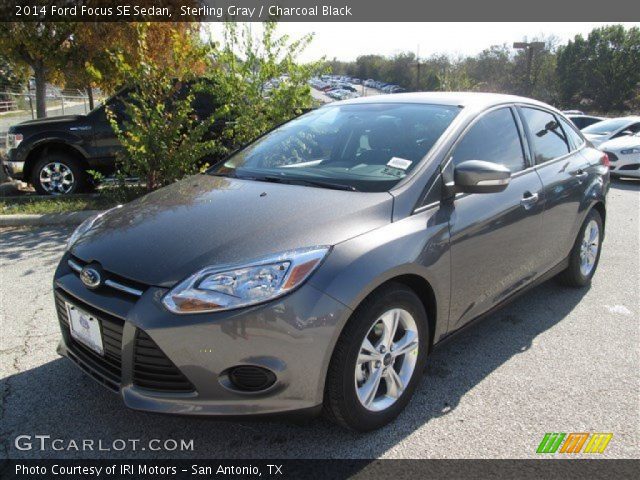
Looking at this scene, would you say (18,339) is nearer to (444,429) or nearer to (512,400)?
(444,429)

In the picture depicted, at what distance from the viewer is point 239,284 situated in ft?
6.96

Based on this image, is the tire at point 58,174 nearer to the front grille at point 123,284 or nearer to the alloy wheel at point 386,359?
the front grille at point 123,284

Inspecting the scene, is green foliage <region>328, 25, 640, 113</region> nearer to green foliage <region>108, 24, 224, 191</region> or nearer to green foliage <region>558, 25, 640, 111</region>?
green foliage <region>558, 25, 640, 111</region>

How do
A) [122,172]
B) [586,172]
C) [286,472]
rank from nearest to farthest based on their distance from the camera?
Result: [286,472] → [586,172] → [122,172]

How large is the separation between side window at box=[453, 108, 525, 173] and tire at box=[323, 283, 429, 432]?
99 centimetres

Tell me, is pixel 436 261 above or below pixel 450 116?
below

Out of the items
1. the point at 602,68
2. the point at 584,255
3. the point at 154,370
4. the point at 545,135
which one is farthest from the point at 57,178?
the point at 602,68

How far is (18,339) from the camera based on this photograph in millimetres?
3441

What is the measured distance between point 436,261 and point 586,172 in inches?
90.2

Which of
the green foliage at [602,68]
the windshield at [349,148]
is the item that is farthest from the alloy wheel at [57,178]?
the green foliage at [602,68]

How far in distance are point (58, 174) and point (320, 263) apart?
6957 millimetres

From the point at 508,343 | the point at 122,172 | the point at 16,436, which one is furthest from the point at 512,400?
the point at 122,172

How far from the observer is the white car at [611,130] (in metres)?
13.0

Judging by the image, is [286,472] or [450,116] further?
[450,116]
